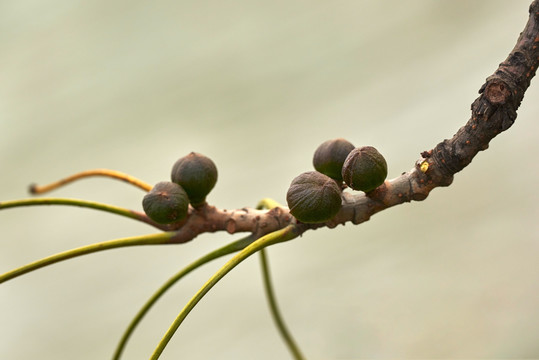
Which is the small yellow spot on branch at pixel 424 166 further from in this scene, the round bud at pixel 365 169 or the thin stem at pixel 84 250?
the thin stem at pixel 84 250

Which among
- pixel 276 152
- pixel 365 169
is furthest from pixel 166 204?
pixel 276 152

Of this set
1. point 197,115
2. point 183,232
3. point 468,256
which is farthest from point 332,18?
point 183,232

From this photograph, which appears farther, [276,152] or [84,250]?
[276,152]

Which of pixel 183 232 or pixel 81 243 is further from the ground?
pixel 81 243

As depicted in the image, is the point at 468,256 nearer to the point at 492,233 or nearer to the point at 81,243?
the point at 492,233

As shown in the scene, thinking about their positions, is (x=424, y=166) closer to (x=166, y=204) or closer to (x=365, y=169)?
(x=365, y=169)

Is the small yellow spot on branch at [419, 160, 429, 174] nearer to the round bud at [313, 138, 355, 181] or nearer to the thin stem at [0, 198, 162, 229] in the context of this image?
the round bud at [313, 138, 355, 181]
